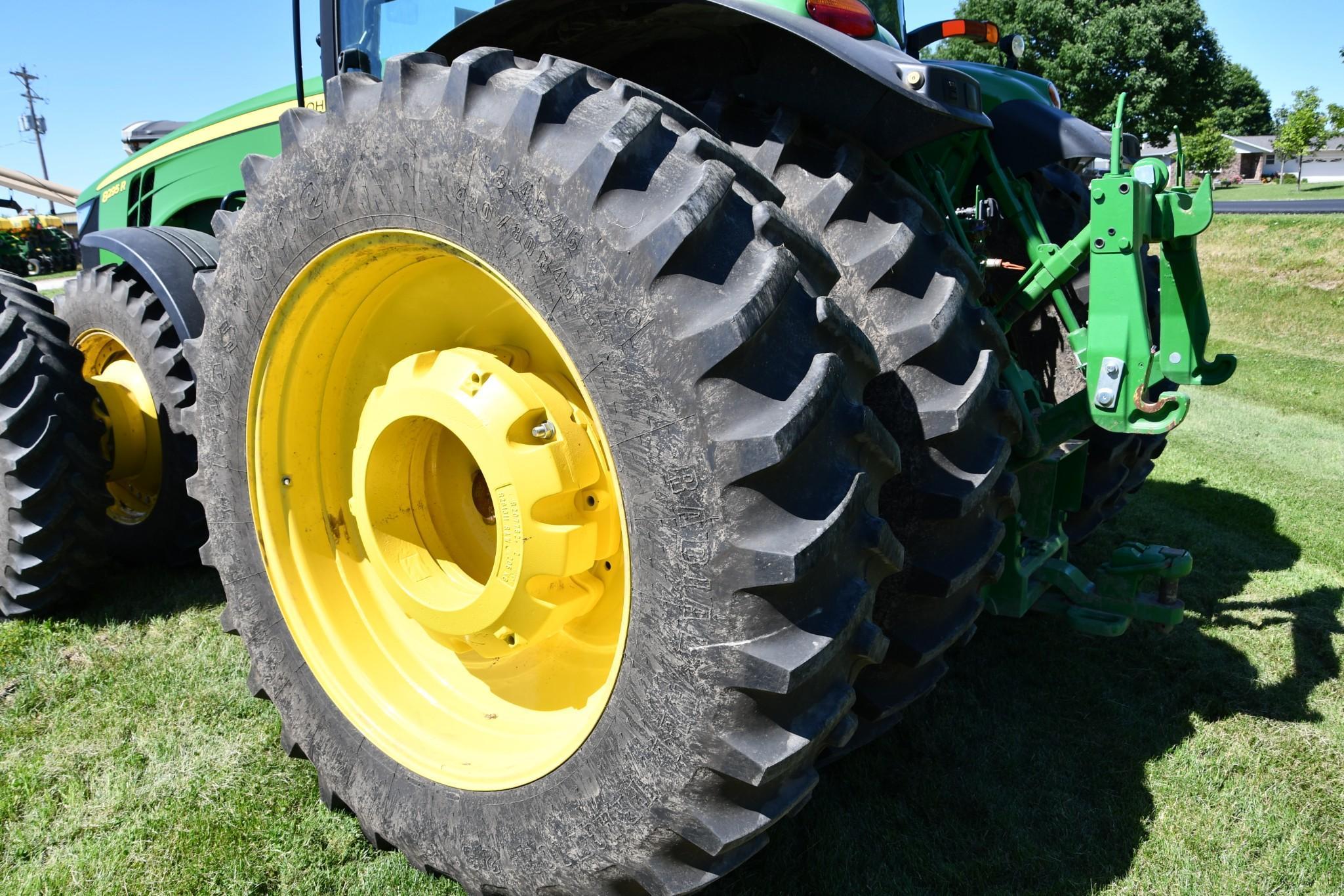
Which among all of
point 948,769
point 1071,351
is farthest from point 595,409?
point 1071,351

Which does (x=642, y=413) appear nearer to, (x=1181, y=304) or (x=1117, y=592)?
(x=1181, y=304)

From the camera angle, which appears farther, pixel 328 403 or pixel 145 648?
pixel 145 648

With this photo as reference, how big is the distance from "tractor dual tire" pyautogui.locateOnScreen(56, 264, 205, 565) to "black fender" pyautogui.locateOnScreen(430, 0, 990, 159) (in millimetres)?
1859

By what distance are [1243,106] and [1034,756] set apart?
57.9m

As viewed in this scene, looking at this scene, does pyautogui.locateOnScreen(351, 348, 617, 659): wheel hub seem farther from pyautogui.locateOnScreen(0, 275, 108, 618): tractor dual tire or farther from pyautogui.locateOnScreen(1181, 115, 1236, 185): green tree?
pyautogui.locateOnScreen(1181, 115, 1236, 185): green tree

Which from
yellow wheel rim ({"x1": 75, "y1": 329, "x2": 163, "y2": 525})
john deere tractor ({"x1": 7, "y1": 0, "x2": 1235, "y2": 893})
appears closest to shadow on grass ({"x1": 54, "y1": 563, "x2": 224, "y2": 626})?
yellow wheel rim ({"x1": 75, "y1": 329, "x2": 163, "y2": 525})

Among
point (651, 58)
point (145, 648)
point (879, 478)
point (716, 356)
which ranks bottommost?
point (145, 648)

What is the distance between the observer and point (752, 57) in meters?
1.91

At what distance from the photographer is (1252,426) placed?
239 inches

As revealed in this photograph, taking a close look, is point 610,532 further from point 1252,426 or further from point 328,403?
point 1252,426

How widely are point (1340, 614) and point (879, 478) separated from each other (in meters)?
2.55

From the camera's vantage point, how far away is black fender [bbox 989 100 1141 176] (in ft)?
7.88

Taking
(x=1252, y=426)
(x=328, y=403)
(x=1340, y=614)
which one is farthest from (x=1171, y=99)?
(x=328, y=403)

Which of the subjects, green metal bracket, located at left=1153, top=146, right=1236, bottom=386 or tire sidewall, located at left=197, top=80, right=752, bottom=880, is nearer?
tire sidewall, located at left=197, top=80, right=752, bottom=880
